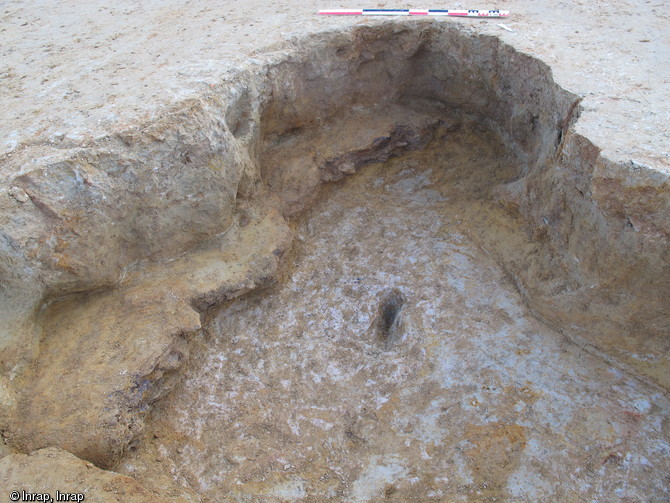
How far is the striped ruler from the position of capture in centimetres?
374

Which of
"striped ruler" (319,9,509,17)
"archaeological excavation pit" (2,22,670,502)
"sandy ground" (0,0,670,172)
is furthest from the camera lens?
"striped ruler" (319,9,509,17)

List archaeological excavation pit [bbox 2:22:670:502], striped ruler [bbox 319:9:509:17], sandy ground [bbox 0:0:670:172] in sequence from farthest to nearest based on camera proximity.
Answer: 1. striped ruler [bbox 319:9:509:17]
2. sandy ground [bbox 0:0:670:172]
3. archaeological excavation pit [bbox 2:22:670:502]

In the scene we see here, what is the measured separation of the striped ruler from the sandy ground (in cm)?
10

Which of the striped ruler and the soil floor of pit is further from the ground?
the striped ruler

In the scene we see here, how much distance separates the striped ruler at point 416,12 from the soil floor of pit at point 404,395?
1.04 metres

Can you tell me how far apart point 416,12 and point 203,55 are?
148 centimetres

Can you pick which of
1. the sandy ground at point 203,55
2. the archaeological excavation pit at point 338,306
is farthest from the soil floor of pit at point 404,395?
the sandy ground at point 203,55

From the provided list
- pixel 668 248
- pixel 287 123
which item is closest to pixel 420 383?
pixel 668 248

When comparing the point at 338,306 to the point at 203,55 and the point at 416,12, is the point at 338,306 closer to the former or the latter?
the point at 203,55

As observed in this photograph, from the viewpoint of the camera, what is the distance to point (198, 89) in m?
3.02

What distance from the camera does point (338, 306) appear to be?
10.8 feet

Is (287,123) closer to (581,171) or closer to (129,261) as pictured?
(129,261)

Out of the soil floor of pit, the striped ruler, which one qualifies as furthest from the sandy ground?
the soil floor of pit

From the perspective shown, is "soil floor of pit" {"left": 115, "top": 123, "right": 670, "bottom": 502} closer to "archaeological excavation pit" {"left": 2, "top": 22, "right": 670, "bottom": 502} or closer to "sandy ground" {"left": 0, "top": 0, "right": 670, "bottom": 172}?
"archaeological excavation pit" {"left": 2, "top": 22, "right": 670, "bottom": 502}
